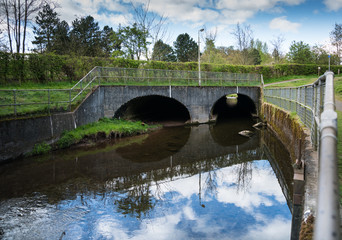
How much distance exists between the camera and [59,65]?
20797mm

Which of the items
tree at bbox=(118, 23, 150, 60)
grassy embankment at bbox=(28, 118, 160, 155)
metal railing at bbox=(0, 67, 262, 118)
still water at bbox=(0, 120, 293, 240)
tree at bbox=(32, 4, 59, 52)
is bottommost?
still water at bbox=(0, 120, 293, 240)

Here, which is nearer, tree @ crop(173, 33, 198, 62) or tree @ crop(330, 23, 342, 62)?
tree @ crop(330, 23, 342, 62)

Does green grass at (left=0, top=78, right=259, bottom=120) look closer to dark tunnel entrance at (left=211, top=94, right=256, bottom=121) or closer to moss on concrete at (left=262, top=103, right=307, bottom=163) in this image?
moss on concrete at (left=262, top=103, right=307, bottom=163)

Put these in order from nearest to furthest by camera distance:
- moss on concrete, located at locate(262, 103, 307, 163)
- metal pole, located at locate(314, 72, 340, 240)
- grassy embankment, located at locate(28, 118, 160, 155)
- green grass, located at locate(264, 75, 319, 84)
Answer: metal pole, located at locate(314, 72, 340, 240), moss on concrete, located at locate(262, 103, 307, 163), grassy embankment, located at locate(28, 118, 160, 155), green grass, located at locate(264, 75, 319, 84)

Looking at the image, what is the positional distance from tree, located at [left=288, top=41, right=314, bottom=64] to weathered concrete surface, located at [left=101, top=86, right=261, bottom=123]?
26301mm

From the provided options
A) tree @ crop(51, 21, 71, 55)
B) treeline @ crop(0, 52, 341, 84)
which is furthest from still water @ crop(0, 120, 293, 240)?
tree @ crop(51, 21, 71, 55)

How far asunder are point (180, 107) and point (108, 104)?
986 cm

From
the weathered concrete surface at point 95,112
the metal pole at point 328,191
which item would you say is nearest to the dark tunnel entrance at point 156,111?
the weathered concrete surface at point 95,112

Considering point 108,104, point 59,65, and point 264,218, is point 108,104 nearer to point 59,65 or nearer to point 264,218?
point 59,65

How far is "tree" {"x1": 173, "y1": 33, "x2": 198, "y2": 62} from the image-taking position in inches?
2512

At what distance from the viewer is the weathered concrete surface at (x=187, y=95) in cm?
1772

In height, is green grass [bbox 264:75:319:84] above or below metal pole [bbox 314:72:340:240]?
above

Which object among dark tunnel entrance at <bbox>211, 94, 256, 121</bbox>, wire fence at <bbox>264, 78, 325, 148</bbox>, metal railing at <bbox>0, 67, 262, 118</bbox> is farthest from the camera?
dark tunnel entrance at <bbox>211, 94, 256, 121</bbox>

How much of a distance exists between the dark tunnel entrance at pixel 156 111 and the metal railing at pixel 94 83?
2.38 metres
